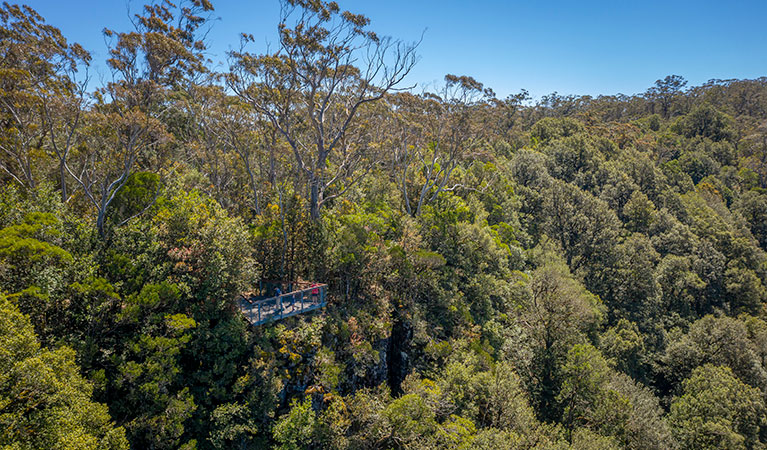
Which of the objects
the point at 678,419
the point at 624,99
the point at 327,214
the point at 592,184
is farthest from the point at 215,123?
the point at 624,99

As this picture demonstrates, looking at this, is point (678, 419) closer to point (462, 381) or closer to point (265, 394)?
point (462, 381)

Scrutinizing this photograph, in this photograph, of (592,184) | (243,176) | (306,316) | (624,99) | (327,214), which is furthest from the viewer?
(624,99)

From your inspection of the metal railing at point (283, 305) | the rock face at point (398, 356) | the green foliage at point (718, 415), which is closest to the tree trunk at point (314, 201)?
the metal railing at point (283, 305)

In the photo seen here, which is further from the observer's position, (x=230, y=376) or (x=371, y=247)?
(x=371, y=247)

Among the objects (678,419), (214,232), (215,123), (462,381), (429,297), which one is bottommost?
(678,419)

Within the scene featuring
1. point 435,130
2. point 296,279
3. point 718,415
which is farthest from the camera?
point 435,130

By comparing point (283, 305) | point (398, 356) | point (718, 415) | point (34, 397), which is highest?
point (283, 305)

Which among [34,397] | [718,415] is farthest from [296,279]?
[718,415]

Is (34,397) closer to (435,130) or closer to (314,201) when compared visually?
(314,201)
